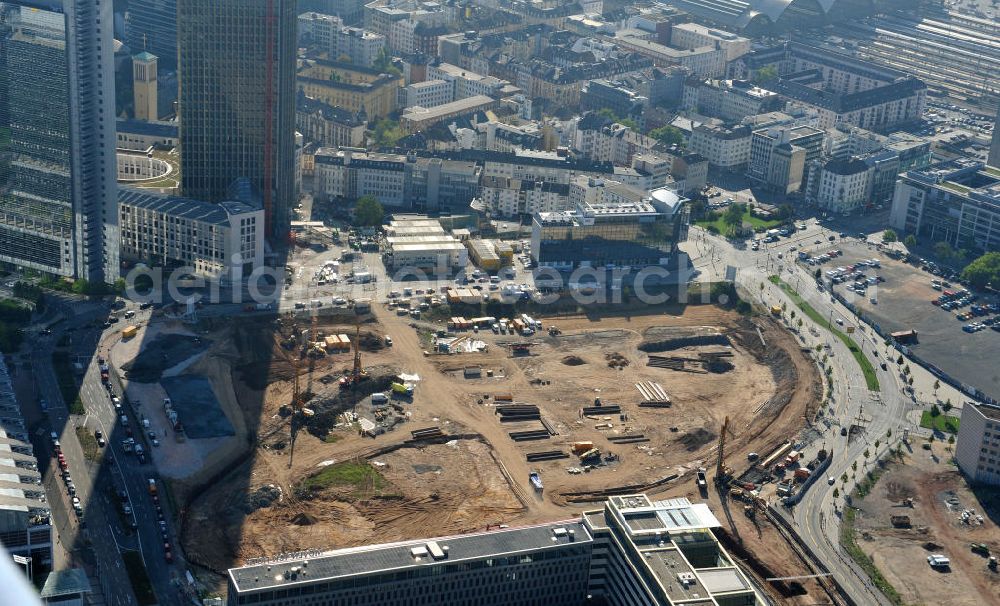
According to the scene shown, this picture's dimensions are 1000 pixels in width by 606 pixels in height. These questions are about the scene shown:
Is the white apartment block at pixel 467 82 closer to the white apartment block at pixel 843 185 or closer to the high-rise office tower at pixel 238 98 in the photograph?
the white apartment block at pixel 843 185

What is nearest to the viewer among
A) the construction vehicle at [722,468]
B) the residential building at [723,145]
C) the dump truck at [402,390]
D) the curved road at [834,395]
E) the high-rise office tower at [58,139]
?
the curved road at [834,395]

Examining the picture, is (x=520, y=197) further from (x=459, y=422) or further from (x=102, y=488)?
(x=102, y=488)

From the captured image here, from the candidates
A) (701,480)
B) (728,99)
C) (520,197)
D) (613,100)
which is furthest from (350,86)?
(701,480)

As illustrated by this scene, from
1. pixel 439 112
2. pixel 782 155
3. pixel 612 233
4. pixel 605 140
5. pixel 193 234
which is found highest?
pixel 439 112

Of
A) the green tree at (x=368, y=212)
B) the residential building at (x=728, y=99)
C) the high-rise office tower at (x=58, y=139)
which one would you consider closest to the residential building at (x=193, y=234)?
the high-rise office tower at (x=58, y=139)

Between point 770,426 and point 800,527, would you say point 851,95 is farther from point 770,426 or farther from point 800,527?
point 800,527

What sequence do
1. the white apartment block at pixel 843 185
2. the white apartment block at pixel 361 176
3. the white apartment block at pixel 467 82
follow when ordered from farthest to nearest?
the white apartment block at pixel 467 82 → the white apartment block at pixel 843 185 → the white apartment block at pixel 361 176
